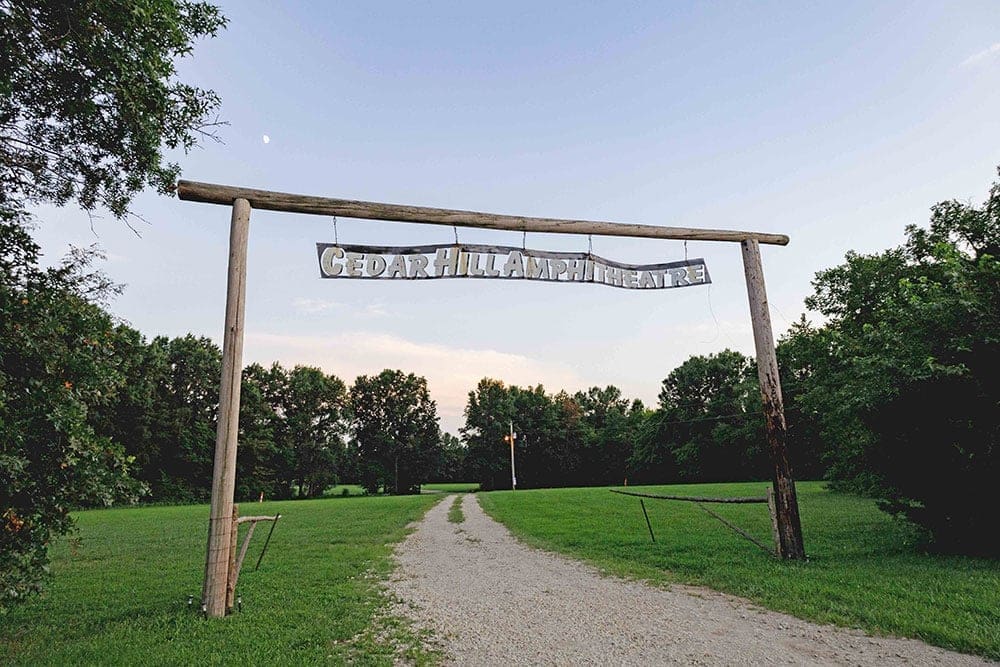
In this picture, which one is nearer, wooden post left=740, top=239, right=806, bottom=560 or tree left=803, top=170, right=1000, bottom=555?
tree left=803, top=170, right=1000, bottom=555

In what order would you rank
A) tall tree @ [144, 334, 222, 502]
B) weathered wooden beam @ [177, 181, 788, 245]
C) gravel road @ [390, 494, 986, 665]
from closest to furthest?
gravel road @ [390, 494, 986, 665] → weathered wooden beam @ [177, 181, 788, 245] → tall tree @ [144, 334, 222, 502]

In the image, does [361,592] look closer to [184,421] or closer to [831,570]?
[831,570]

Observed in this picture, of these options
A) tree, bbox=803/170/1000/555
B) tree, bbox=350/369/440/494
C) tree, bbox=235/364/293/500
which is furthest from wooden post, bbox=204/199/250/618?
tree, bbox=350/369/440/494

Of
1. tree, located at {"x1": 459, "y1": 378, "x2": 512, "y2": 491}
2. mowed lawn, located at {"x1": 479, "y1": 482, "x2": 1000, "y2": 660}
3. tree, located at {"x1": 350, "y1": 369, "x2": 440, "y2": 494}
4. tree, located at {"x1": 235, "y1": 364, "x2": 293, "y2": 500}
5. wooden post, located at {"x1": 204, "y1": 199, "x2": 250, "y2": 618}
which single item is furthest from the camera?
tree, located at {"x1": 459, "y1": 378, "x2": 512, "y2": 491}

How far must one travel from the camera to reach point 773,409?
8680 millimetres

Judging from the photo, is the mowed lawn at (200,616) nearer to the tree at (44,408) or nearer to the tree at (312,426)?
the tree at (44,408)

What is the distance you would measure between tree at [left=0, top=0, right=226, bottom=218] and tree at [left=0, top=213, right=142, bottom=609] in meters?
1.01

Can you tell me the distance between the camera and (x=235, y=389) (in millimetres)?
6379

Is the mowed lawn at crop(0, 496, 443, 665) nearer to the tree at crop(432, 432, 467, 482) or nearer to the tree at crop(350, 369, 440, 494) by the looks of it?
the tree at crop(350, 369, 440, 494)

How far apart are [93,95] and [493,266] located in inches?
186

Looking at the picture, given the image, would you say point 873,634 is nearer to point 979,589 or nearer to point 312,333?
point 979,589

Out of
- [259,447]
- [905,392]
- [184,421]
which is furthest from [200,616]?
[184,421]

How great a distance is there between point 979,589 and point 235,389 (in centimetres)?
840

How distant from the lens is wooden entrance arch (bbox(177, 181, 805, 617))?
20.2 feet
